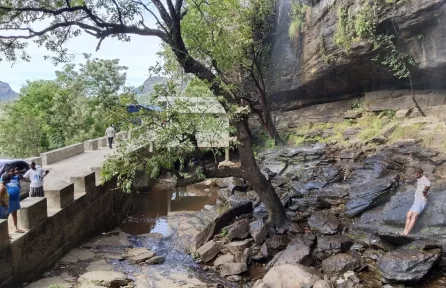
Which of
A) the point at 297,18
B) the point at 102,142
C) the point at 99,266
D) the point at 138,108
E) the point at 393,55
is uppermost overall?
the point at 297,18

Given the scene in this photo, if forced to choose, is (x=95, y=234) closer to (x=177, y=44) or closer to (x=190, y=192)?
(x=177, y=44)

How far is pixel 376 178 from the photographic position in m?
14.0

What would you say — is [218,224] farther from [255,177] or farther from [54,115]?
[54,115]

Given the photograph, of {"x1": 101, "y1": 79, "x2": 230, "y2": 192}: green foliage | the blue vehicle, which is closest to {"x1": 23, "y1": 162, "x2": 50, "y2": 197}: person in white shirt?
{"x1": 101, "y1": 79, "x2": 230, "y2": 192}: green foliage

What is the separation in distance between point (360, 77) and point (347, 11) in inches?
162

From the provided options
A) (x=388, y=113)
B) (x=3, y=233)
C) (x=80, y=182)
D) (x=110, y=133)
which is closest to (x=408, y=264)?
(x=3, y=233)

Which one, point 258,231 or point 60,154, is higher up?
point 60,154

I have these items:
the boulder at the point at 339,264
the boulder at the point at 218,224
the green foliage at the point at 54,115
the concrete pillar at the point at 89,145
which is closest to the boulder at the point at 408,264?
the boulder at the point at 339,264

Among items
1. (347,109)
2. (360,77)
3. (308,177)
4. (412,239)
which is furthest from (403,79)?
(412,239)

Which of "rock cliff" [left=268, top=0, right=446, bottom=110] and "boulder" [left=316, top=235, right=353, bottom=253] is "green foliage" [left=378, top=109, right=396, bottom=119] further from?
"boulder" [left=316, top=235, right=353, bottom=253]

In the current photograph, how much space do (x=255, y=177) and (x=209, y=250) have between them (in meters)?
2.85

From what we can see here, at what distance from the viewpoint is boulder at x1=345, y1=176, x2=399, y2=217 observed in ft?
40.2

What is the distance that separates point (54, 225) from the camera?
10320mm

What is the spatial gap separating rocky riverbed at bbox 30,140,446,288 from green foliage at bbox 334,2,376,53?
5.63 meters
